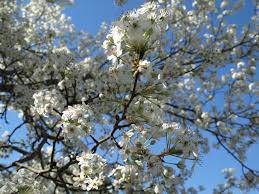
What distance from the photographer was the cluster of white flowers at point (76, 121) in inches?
155

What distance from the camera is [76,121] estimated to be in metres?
3.97

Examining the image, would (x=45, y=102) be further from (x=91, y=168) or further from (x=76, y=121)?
(x=91, y=168)

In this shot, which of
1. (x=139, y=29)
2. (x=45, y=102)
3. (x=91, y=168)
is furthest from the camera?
(x=45, y=102)

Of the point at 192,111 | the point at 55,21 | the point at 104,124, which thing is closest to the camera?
the point at 104,124

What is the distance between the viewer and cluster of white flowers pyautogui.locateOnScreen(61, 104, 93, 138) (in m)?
3.94

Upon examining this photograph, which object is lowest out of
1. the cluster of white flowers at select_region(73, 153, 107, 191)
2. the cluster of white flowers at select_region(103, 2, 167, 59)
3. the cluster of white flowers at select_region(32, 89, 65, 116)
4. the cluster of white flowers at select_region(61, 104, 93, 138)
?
the cluster of white flowers at select_region(73, 153, 107, 191)

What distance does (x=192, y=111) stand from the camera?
1210 cm

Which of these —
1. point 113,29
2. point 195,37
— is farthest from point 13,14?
point 113,29

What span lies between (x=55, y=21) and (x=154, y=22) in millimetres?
14338

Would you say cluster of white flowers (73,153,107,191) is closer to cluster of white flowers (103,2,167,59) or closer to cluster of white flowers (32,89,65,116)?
cluster of white flowers (103,2,167,59)

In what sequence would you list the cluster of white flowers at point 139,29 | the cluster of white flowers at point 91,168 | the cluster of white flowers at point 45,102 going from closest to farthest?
the cluster of white flowers at point 139,29
the cluster of white flowers at point 91,168
the cluster of white flowers at point 45,102

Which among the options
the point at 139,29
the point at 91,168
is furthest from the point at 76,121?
the point at 139,29

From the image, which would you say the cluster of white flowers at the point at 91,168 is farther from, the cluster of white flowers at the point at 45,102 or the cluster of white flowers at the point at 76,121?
the cluster of white flowers at the point at 45,102

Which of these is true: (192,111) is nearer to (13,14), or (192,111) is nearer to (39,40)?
(39,40)
